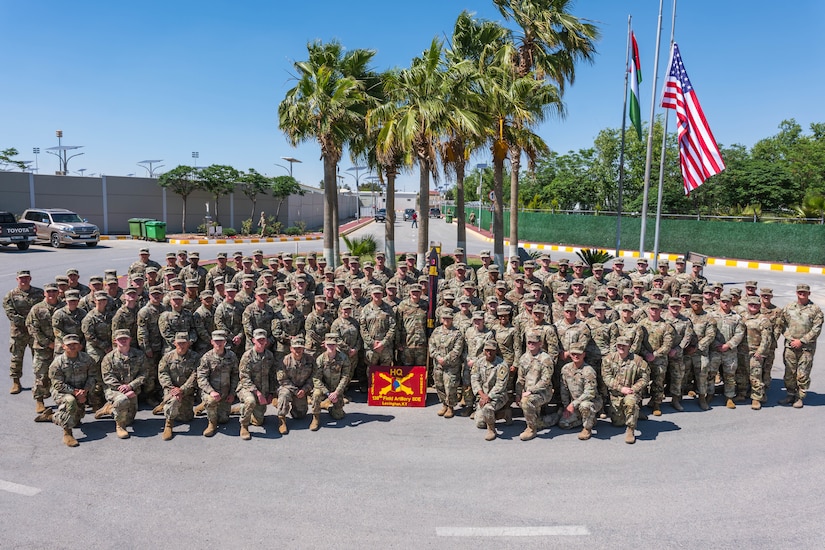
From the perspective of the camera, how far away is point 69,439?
7.30m

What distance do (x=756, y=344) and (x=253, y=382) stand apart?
7695 millimetres

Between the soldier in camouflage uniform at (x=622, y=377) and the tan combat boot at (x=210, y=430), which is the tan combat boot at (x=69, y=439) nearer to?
the tan combat boot at (x=210, y=430)

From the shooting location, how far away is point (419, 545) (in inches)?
207

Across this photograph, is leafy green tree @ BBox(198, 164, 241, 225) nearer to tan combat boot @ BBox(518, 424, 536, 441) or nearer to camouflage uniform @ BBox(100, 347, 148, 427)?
camouflage uniform @ BBox(100, 347, 148, 427)

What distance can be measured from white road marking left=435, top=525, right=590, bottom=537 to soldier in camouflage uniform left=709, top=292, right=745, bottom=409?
4.74 meters

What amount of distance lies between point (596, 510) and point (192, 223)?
41.5m

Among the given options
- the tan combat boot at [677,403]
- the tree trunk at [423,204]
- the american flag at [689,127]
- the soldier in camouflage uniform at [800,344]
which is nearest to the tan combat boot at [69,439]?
the tan combat boot at [677,403]

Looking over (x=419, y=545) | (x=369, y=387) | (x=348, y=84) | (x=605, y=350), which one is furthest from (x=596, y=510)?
(x=348, y=84)

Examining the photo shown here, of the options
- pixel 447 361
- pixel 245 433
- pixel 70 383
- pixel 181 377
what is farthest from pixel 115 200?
pixel 447 361

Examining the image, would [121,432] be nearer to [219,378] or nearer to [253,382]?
[219,378]

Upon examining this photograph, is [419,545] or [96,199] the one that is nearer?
[419,545]

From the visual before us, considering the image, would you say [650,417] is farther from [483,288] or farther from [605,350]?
[483,288]

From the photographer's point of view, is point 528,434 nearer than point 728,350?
Yes

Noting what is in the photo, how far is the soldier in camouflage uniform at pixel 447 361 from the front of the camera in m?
8.66
